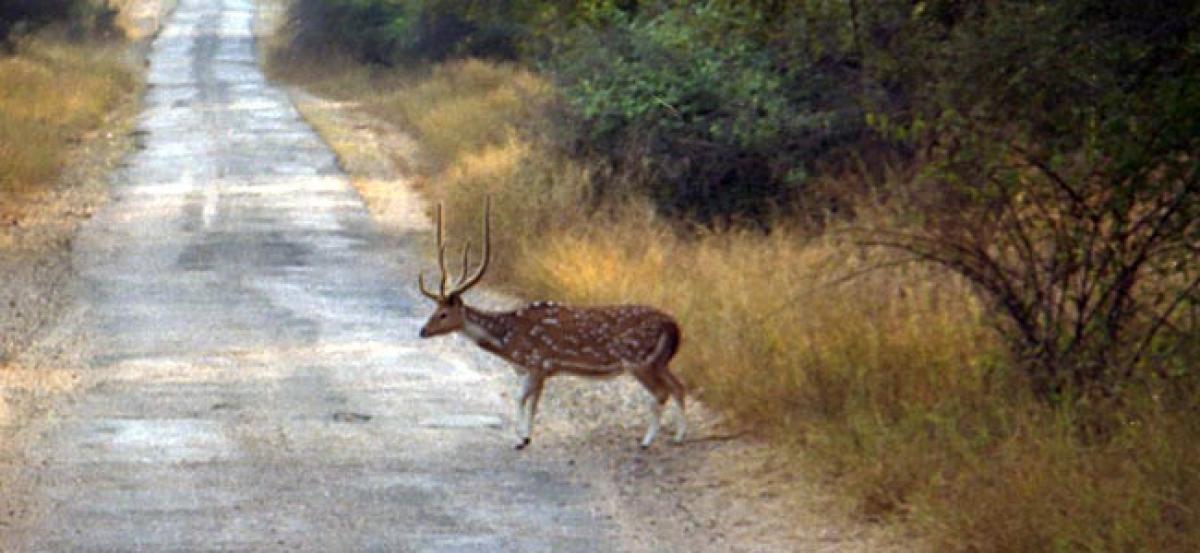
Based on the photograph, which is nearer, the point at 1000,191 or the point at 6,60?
the point at 1000,191

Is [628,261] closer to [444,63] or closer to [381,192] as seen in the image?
[381,192]

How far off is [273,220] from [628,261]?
8584mm

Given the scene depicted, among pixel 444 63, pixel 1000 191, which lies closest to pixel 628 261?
pixel 1000 191

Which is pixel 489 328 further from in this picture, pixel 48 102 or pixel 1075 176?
pixel 48 102

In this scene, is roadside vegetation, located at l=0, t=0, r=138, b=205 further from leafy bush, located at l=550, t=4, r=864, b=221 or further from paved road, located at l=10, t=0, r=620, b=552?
leafy bush, located at l=550, t=4, r=864, b=221

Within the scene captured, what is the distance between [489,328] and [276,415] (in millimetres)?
1852

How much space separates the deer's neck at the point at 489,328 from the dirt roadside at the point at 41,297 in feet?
8.45

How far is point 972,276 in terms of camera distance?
10945 millimetres

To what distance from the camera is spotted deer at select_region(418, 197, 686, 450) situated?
1081cm

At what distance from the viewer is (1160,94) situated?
931 centimetres

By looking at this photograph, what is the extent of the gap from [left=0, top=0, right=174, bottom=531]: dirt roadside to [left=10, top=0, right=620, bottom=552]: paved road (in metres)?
0.22

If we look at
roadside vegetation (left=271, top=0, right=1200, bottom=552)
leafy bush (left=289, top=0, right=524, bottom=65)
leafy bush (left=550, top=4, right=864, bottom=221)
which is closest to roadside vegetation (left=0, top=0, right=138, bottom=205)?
leafy bush (left=289, top=0, right=524, bottom=65)

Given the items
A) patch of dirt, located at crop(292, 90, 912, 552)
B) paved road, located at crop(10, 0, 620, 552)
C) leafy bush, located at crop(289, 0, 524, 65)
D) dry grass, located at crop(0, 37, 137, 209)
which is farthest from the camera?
leafy bush, located at crop(289, 0, 524, 65)

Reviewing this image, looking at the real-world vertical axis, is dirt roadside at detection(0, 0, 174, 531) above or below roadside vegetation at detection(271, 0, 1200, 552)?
below
